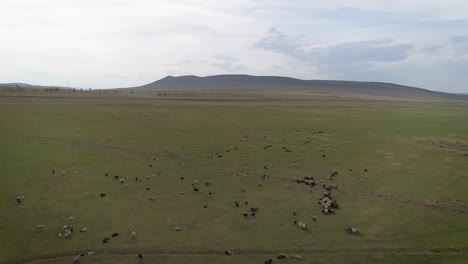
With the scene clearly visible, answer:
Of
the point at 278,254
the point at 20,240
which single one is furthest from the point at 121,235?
the point at 278,254

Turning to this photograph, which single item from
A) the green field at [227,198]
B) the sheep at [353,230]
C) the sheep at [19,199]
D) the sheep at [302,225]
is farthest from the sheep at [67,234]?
the sheep at [353,230]

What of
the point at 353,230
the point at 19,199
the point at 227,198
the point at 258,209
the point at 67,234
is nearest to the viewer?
the point at 67,234

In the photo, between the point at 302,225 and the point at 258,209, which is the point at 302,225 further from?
the point at 258,209

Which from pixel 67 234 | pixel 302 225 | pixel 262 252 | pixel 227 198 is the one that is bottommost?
pixel 262 252

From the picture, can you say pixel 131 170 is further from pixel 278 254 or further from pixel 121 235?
pixel 278 254

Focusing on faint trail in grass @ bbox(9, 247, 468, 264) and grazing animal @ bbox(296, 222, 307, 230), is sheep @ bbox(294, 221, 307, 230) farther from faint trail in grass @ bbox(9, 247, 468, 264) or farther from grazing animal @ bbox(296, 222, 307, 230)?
faint trail in grass @ bbox(9, 247, 468, 264)

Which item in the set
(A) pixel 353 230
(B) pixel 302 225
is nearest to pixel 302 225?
(B) pixel 302 225

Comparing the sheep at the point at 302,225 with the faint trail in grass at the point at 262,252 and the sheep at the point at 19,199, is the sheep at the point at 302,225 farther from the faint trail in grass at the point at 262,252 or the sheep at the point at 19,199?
the sheep at the point at 19,199

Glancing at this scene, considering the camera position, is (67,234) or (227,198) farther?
(227,198)
